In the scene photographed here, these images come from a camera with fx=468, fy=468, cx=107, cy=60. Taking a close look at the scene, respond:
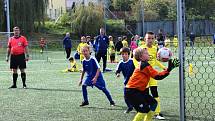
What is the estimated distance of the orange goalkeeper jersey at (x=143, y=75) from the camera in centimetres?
674

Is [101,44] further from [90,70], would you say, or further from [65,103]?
[90,70]

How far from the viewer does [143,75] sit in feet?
22.6

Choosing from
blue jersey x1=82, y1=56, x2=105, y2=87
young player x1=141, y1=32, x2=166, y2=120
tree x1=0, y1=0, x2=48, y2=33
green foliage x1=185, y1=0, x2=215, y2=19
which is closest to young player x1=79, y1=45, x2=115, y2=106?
blue jersey x1=82, y1=56, x2=105, y2=87

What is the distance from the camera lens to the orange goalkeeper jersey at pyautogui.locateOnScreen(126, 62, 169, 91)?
22.1 feet

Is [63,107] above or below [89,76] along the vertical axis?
below

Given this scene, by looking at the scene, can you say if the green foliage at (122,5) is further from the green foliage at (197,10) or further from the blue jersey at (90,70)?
the blue jersey at (90,70)

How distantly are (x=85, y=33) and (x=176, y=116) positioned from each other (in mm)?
42222

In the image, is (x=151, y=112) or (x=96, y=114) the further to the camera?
(x=96, y=114)

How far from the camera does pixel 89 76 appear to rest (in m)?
10.3

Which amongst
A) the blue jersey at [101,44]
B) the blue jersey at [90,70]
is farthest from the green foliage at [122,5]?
the blue jersey at [90,70]

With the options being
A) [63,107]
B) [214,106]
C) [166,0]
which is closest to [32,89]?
[63,107]

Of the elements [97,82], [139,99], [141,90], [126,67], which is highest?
[126,67]

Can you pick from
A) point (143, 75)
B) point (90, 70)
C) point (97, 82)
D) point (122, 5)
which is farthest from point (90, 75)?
point (122, 5)

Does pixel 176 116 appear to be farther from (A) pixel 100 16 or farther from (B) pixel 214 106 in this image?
(A) pixel 100 16
